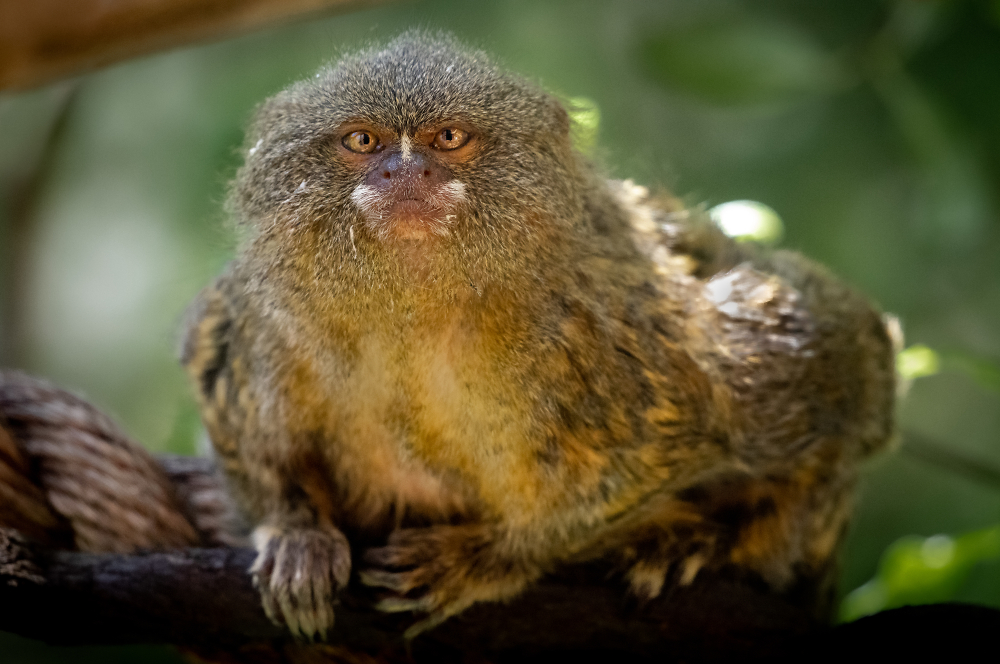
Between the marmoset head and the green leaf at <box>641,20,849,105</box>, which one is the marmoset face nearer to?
the marmoset head

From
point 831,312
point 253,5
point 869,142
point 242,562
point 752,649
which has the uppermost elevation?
point 869,142

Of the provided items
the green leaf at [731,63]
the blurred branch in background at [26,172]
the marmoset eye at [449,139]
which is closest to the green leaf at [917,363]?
the green leaf at [731,63]

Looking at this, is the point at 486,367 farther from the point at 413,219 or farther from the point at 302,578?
the point at 302,578

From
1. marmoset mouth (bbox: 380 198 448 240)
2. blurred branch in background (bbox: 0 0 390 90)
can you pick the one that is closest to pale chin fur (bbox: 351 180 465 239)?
marmoset mouth (bbox: 380 198 448 240)

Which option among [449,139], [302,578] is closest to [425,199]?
[449,139]

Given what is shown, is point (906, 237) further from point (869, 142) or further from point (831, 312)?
point (831, 312)

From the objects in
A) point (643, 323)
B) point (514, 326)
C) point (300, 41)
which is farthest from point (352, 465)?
point (300, 41)
